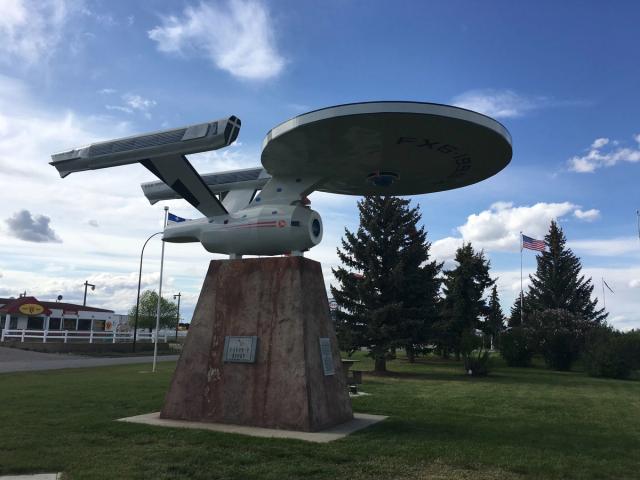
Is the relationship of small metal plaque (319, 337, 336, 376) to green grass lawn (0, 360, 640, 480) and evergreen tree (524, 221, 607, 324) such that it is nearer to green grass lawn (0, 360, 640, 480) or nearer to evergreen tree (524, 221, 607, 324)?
green grass lawn (0, 360, 640, 480)

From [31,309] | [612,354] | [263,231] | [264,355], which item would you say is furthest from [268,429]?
[31,309]

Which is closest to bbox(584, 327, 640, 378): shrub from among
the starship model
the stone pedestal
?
the starship model

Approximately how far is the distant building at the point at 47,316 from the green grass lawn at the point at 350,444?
3518 cm

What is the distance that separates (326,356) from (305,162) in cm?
391

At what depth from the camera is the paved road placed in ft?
78.8

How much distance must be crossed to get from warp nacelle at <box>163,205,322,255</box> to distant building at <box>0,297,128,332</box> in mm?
39578

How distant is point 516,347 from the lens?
34.9 meters

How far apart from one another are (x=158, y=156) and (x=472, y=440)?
25.7ft

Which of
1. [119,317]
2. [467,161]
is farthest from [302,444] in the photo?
[119,317]

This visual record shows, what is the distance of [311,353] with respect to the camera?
9.71 meters

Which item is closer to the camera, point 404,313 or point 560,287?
point 404,313

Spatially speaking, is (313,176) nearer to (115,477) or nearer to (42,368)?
(115,477)

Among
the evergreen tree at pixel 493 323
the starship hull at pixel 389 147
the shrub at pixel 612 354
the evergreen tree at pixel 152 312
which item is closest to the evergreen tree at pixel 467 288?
the evergreen tree at pixel 493 323

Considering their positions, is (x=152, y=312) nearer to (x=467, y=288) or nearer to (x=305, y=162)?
(x=467, y=288)
